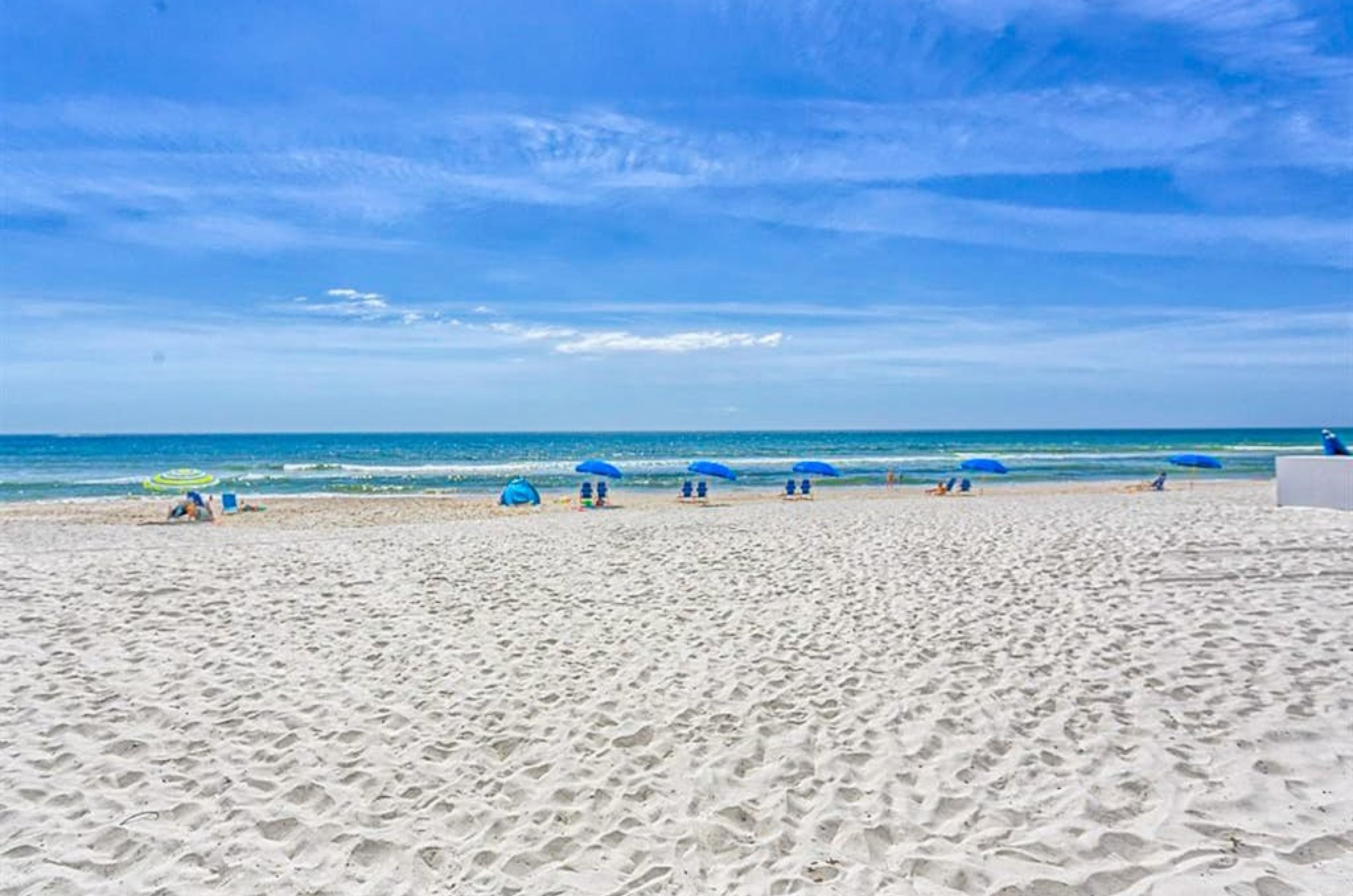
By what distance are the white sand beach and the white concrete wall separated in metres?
4.67

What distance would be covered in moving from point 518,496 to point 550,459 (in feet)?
121

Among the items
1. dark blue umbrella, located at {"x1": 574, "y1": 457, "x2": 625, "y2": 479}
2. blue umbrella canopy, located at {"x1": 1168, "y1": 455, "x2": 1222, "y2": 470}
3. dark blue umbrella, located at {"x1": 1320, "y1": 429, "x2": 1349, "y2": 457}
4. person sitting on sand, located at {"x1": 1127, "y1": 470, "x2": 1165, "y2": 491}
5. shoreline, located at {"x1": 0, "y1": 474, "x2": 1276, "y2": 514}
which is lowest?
shoreline, located at {"x1": 0, "y1": 474, "x2": 1276, "y2": 514}

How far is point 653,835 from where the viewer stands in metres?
3.61

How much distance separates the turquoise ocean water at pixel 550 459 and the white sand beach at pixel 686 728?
21297 millimetres

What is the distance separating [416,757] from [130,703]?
2111 mm

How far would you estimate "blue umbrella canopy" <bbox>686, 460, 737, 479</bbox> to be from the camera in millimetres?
24172

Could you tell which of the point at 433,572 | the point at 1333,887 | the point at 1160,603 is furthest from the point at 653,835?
the point at 433,572

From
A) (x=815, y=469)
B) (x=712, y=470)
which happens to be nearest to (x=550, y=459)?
(x=712, y=470)

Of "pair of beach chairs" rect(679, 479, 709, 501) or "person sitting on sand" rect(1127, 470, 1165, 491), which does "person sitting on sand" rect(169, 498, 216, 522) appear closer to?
"pair of beach chairs" rect(679, 479, 709, 501)

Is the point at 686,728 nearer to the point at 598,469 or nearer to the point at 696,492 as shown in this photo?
the point at 696,492

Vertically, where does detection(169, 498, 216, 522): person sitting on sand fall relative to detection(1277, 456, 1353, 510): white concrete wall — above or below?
below

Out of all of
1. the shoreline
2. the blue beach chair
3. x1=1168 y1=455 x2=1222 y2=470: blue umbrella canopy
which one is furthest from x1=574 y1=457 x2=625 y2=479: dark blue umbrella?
x1=1168 y1=455 x2=1222 y2=470: blue umbrella canopy

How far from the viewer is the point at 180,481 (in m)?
21.4

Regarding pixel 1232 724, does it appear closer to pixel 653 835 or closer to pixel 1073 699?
pixel 1073 699
